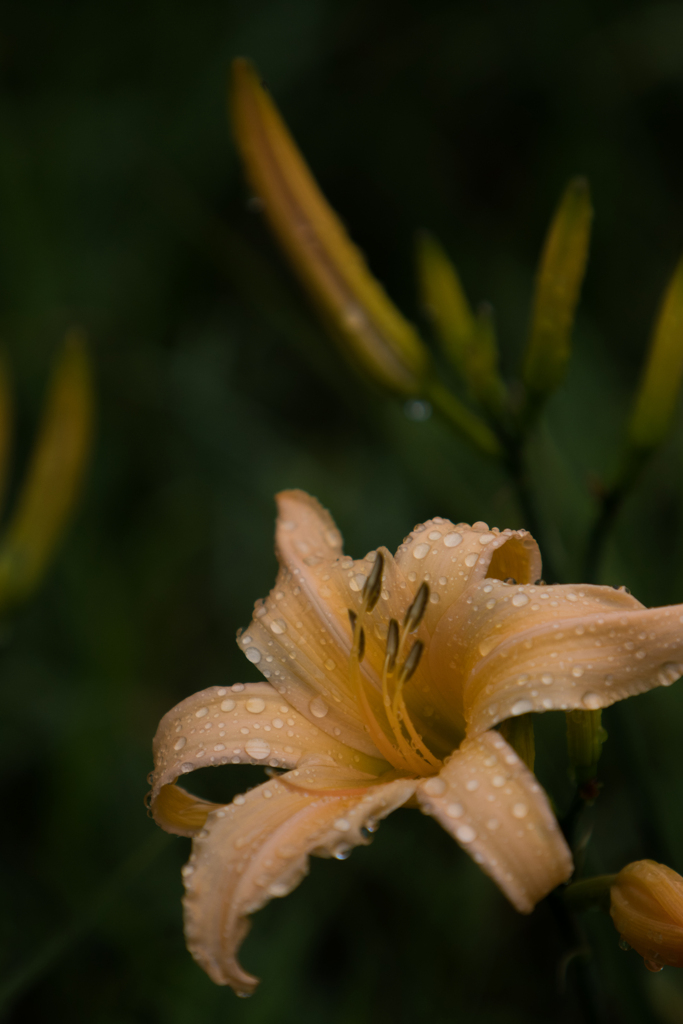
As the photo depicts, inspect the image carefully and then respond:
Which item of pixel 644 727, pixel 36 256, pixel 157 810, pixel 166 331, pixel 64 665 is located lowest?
pixel 644 727

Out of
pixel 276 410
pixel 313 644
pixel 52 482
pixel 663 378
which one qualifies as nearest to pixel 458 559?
pixel 313 644

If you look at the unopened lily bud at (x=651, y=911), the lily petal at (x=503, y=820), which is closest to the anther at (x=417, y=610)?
the lily petal at (x=503, y=820)

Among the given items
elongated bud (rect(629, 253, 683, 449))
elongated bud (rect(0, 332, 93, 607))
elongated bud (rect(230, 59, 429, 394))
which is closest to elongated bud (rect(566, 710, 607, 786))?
elongated bud (rect(629, 253, 683, 449))

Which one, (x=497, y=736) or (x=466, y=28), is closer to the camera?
(x=497, y=736)

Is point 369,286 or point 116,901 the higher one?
point 369,286

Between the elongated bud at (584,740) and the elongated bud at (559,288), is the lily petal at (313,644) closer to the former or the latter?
the elongated bud at (584,740)

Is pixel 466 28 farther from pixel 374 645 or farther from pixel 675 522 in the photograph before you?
pixel 374 645

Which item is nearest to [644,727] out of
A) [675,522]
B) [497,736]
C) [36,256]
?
[675,522]
